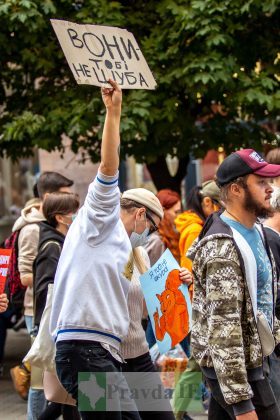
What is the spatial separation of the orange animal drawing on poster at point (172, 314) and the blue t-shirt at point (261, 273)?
3.75 ft

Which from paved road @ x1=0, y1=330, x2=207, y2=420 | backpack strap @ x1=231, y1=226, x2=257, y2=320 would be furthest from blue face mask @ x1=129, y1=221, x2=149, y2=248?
paved road @ x1=0, y1=330, x2=207, y2=420

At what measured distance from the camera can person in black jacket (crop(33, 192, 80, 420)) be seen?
6863 millimetres

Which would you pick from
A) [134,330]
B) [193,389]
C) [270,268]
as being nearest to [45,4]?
[193,389]

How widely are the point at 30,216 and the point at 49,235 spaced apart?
6.41 feet

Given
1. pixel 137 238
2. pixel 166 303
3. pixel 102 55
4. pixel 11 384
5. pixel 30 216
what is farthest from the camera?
pixel 11 384

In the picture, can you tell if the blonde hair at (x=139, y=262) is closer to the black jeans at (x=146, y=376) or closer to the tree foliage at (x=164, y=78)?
the black jeans at (x=146, y=376)

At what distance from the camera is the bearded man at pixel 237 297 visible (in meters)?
4.41

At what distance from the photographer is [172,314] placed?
595 cm

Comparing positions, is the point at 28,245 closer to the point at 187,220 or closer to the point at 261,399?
the point at 187,220

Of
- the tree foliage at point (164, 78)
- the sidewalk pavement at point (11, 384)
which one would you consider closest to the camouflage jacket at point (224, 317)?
the sidewalk pavement at point (11, 384)

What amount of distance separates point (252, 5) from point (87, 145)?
2.64m

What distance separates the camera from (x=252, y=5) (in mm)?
10828

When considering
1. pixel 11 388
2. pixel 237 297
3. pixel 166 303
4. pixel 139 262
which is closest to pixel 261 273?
pixel 237 297

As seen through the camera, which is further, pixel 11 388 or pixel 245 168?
pixel 11 388
